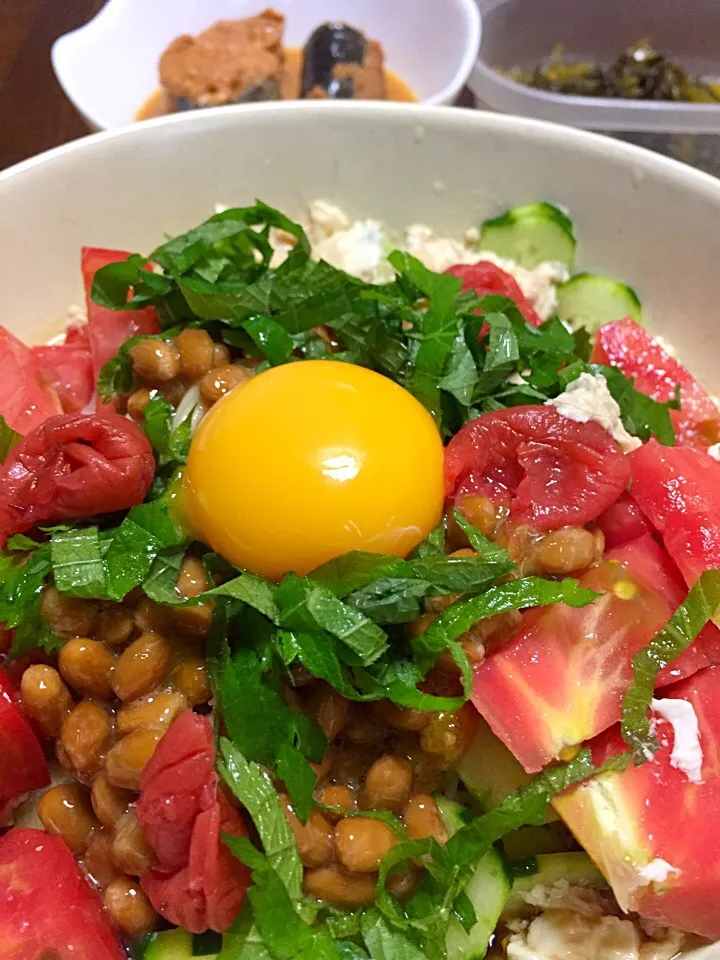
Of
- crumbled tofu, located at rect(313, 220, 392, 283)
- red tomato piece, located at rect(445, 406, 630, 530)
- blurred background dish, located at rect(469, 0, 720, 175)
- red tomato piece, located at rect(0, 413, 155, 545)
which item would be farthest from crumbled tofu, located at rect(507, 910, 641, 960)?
blurred background dish, located at rect(469, 0, 720, 175)

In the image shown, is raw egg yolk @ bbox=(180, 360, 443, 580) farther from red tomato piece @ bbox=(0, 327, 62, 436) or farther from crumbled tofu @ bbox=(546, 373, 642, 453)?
red tomato piece @ bbox=(0, 327, 62, 436)

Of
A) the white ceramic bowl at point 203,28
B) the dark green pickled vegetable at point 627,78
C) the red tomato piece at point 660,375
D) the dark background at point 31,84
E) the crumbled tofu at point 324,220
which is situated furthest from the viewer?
the dark green pickled vegetable at point 627,78

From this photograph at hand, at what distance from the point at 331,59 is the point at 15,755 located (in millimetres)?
4248

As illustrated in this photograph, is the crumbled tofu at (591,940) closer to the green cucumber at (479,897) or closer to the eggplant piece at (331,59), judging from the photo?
the green cucumber at (479,897)

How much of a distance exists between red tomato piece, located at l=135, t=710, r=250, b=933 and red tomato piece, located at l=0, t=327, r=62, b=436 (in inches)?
52.8

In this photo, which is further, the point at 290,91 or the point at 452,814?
the point at 290,91

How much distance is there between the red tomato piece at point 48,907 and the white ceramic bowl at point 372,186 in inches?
84.0

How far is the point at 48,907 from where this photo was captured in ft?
6.77

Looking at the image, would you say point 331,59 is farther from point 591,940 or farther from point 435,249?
point 591,940

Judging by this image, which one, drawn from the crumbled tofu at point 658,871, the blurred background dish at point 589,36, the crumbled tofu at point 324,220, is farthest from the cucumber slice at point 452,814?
the blurred background dish at point 589,36

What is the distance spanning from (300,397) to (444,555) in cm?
59

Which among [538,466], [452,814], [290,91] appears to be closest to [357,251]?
[538,466]

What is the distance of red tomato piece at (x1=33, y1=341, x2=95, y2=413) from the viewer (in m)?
3.03

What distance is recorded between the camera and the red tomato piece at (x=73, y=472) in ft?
7.23
